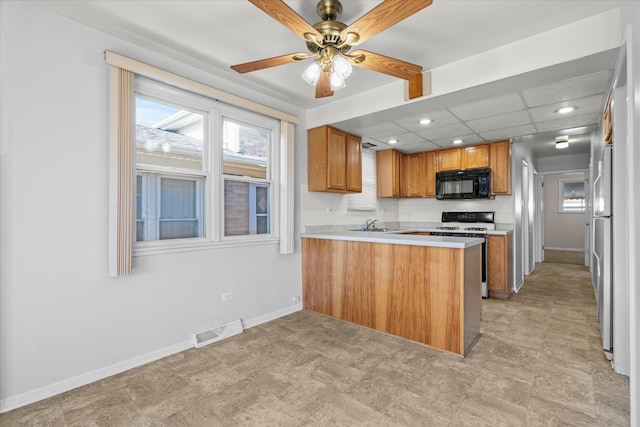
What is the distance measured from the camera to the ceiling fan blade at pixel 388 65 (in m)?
1.94

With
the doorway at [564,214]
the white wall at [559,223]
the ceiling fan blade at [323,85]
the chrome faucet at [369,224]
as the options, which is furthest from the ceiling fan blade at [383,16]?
the white wall at [559,223]

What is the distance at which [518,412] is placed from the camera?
180 centimetres

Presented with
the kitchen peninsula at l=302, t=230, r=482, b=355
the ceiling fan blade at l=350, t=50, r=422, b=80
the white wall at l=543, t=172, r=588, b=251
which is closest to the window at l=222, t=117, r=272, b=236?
the kitchen peninsula at l=302, t=230, r=482, b=355

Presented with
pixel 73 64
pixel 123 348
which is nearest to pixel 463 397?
pixel 123 348

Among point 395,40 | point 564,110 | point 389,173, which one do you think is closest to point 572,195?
point 389,173

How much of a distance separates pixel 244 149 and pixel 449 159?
3.47m

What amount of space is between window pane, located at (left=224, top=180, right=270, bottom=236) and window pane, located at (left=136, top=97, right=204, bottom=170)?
0.46m

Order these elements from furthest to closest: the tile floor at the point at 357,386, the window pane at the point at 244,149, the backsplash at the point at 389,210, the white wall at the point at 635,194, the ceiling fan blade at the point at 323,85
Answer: the backsplash at the point at 389,210
the window pane at the point at 244,149
the ceiling fan blade at the point at 323,85
the tile floor at the point at 357,386
the white wall at the point at 635,194

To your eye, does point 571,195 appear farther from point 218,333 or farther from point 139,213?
point 139,213

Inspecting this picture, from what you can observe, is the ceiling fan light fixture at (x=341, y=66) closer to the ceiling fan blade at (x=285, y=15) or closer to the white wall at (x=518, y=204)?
the ceiling fan blade at (x=285, y=15)

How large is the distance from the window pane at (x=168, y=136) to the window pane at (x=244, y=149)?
290 millimetres

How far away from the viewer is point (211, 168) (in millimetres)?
2887

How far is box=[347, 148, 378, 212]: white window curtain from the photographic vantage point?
4.84 m

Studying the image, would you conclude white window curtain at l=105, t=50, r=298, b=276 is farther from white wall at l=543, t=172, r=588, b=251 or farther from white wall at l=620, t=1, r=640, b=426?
white wall at l=543, t=172, r=588, b=251
